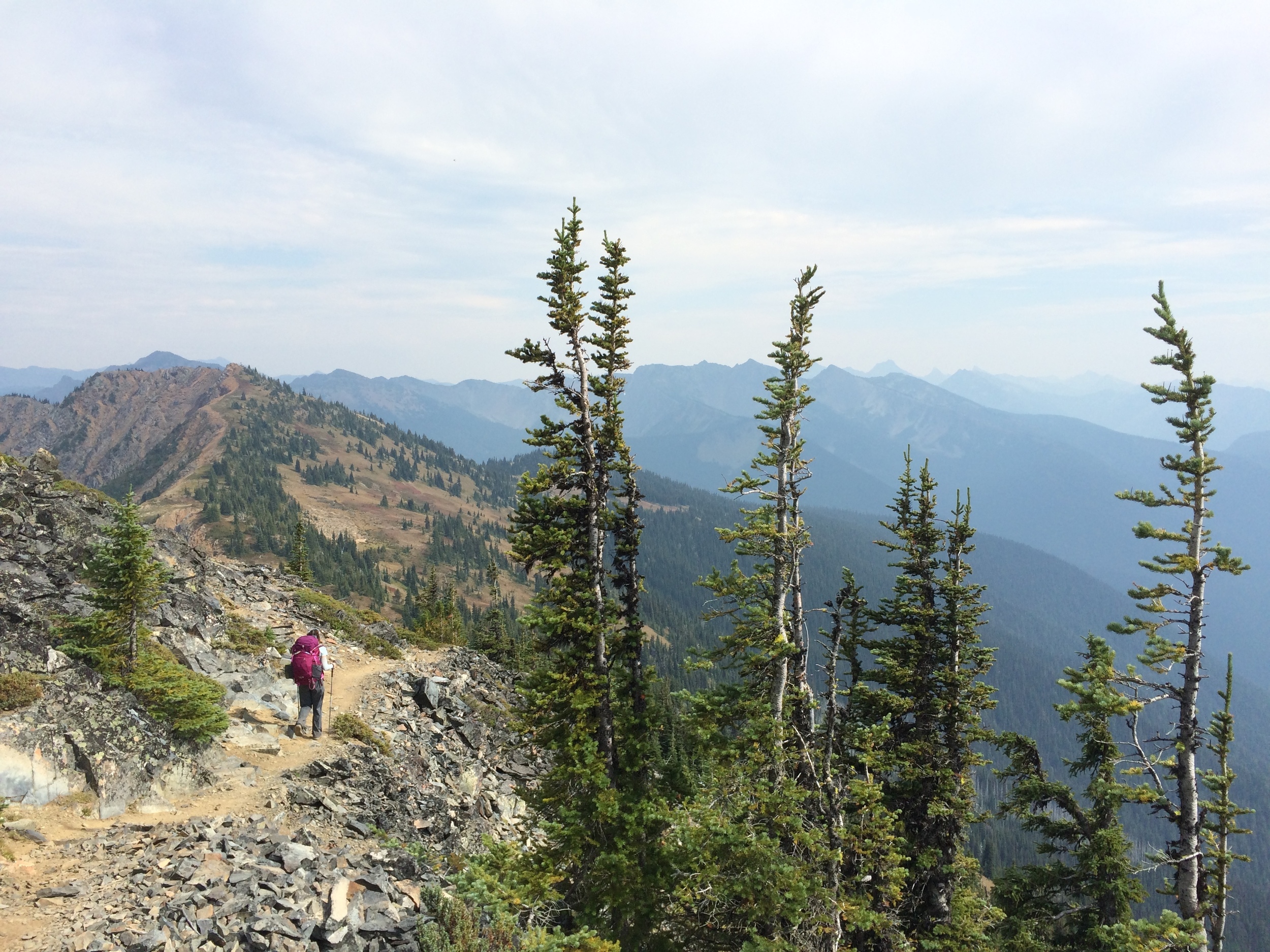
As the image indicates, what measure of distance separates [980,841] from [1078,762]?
17242 centimetres

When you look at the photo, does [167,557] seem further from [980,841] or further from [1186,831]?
[980,841]

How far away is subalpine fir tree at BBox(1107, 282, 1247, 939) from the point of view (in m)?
11.3

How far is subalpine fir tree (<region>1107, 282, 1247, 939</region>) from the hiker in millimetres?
22480

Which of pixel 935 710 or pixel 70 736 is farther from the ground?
pixel 935 710

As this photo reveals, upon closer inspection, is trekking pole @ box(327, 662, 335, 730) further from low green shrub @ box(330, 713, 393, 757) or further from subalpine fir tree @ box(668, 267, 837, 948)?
subalpine fir tree @ box(668, 267, 837, 948)

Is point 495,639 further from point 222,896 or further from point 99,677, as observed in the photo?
point 222,896

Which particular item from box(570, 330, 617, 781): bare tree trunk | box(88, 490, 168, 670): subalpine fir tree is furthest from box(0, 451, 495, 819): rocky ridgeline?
box(570, 330, 617, 781): bare tree trunk

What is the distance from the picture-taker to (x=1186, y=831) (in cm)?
1148

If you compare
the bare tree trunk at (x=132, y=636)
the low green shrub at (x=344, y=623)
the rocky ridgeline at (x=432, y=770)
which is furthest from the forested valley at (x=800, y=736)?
the low green shrub at (x=344, y=623)

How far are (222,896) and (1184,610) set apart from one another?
724 inches

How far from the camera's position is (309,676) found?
861 inches

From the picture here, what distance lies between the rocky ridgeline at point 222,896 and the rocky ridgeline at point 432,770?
3.59m

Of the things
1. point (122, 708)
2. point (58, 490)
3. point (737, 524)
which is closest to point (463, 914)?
point (737, 524)

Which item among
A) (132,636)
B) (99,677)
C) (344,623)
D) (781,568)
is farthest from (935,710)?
(344,623)
